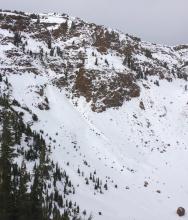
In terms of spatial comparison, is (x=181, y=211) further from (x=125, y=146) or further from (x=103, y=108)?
(x=103, y=108)

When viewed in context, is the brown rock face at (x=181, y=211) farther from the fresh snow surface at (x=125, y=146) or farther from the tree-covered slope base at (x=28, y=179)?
the tree-covered slope base at (x=28, y=179)

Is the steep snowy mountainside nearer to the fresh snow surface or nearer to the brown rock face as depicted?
the fresh snow surface

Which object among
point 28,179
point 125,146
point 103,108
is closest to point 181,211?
point 125,146

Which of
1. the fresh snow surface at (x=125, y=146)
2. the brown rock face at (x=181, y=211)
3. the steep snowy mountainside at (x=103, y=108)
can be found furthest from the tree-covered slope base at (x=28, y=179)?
the brown rock face at (x=181, y=211)

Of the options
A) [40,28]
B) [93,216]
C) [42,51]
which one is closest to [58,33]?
[40,28]

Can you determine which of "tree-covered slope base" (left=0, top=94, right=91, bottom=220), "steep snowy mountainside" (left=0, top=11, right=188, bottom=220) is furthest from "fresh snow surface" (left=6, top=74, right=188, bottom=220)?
"tree-covered slope base" (left=0, top=94, right=91, bottom=220)

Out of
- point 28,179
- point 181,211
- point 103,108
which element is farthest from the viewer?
point 103,108
